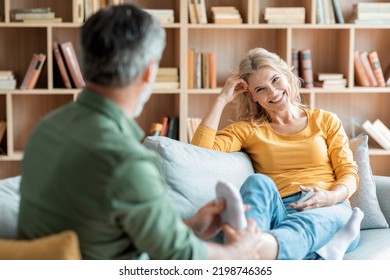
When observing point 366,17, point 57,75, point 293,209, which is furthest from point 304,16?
point 293,209

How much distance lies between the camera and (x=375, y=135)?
180 inches

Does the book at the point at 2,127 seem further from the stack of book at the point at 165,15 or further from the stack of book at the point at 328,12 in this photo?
the stack of book at the point at 328,12

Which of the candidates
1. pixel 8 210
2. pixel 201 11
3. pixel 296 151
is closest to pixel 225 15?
pixel 201 11

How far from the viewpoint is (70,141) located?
60.4 inches

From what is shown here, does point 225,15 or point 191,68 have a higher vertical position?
point 225,15

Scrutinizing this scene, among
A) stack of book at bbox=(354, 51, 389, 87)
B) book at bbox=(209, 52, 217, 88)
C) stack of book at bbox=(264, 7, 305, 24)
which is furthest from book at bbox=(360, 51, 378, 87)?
book at bbox=(209, 52, 217, 88)

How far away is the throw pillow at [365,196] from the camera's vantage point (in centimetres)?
290

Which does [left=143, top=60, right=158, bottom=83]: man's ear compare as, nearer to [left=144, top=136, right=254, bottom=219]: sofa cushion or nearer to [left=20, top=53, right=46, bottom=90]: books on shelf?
[left=144, top=136, right=254, bottom=219]: sofa cushion

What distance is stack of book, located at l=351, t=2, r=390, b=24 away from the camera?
175 inches

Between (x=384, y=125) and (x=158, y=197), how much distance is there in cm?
344

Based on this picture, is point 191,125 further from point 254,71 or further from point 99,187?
→ point 99,187

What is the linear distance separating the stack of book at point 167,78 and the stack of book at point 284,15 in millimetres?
640

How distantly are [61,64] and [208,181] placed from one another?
1903mm
